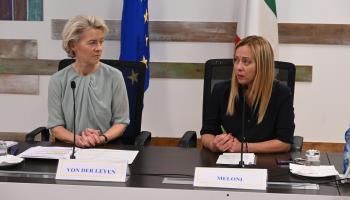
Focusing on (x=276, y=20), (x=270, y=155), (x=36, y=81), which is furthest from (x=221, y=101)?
(x=36, y=81)

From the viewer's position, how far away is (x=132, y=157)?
226cm

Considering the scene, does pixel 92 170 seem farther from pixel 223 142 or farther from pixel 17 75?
pixel 17 75

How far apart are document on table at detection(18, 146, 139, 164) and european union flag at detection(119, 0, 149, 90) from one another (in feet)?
5.54

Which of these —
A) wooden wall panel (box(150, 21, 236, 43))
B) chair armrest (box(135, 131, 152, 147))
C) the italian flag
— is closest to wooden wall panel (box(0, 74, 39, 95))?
wooden wall panel (box(150, 21, 236, 43))

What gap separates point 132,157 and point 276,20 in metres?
2.14

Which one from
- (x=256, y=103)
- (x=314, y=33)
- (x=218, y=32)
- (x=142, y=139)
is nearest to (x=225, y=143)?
(x=256, y=103)

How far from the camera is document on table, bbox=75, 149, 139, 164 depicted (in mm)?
2205

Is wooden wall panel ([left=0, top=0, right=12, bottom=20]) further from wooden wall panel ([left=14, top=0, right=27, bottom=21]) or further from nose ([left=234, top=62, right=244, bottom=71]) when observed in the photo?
nose ([left=234, top=62, right=244, bottom=71])

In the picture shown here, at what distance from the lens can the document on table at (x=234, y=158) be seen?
7.11ft

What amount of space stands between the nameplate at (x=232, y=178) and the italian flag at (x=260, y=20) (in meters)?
2.22

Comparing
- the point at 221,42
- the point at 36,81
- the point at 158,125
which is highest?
the point at 221,42

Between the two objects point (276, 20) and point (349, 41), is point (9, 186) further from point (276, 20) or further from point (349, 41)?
point (349, 41)

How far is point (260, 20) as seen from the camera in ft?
13.0

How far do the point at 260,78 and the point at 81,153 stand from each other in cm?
91
